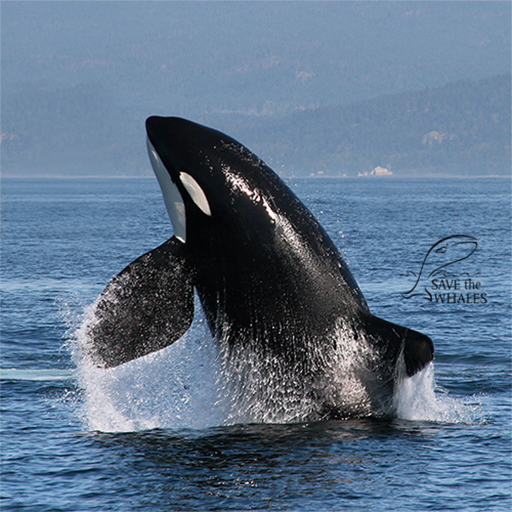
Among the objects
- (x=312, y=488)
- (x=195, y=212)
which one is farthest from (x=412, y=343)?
(x=195, y=212)

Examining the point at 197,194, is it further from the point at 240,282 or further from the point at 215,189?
the point at 240,282

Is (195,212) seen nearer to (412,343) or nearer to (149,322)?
(149,322)

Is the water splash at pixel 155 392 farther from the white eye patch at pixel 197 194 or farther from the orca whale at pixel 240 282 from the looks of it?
the white eye patch at pixel 197 194

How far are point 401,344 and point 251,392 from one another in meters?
2.52

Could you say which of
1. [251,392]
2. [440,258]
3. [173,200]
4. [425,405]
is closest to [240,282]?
[173,200]

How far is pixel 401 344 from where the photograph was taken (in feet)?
42.4

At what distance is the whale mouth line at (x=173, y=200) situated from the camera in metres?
13.4

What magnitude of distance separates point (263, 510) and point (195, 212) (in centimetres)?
451

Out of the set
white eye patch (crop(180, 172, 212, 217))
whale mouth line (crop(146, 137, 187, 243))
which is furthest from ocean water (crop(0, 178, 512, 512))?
white eye patch (crop(180, 172, 212, 217))

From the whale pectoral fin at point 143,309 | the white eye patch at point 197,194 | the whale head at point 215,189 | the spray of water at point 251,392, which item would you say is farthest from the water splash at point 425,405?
the white eye patch at point 197,194

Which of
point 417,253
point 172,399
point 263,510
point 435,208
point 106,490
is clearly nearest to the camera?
point 263,510

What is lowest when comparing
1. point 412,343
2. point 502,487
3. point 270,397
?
point 502,487

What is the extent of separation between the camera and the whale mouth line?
13445 millimetres

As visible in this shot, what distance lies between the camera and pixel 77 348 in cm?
1376
